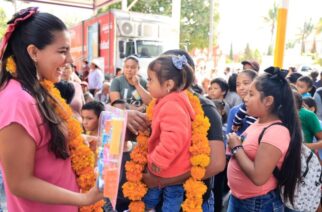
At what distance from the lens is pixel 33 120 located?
1.28 m

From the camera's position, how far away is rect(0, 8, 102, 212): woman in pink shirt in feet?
4.02

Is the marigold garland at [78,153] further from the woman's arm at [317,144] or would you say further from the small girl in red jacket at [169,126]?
the woman's arm at [317,144]

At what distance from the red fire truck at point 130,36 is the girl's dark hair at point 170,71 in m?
9.87

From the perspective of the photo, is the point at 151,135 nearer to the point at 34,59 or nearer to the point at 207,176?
the point at 207,176

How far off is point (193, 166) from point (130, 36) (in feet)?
36.7

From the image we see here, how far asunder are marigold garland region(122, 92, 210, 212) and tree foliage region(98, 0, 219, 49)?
2294cm

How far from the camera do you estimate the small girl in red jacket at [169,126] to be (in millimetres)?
1942

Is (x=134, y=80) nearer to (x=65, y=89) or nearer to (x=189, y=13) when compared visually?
(x=65, y=89)

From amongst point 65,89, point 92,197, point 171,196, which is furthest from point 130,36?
point 92,197

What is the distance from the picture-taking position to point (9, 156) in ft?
3.96

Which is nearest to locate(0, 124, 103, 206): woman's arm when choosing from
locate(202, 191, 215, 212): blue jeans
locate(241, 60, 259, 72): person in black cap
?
locate(202, 191, 215, 212): blue jeans

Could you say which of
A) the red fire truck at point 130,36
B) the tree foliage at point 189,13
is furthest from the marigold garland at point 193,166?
the tree foliage at point 189,13

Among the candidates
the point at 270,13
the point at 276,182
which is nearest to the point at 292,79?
the point at 276,182

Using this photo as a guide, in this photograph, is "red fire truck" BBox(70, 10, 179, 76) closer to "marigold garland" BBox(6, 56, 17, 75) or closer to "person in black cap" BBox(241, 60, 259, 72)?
"person in black cap" BBox(241, 60, 259, 72)
